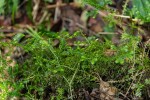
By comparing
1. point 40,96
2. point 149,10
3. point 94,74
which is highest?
point 149,10

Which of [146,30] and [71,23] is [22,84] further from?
[71,23]

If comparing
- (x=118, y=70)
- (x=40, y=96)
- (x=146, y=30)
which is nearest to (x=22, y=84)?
(x=40, y=96)

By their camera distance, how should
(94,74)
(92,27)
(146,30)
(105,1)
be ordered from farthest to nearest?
(92,27)
(146,30)
(105,1)
(94,74)

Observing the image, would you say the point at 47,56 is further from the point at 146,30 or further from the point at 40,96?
the point at 146,30

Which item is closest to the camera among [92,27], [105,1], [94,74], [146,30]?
[94,74]

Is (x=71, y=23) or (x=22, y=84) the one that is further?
(x=71, y=23)

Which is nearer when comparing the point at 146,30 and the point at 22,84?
the point at 22,84

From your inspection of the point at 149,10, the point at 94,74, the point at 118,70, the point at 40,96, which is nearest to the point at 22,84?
the point at 40,96

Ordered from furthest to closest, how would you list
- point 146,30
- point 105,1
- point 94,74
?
point 146,30
point 105,1
point 94,74

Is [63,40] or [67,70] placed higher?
[63,40]
